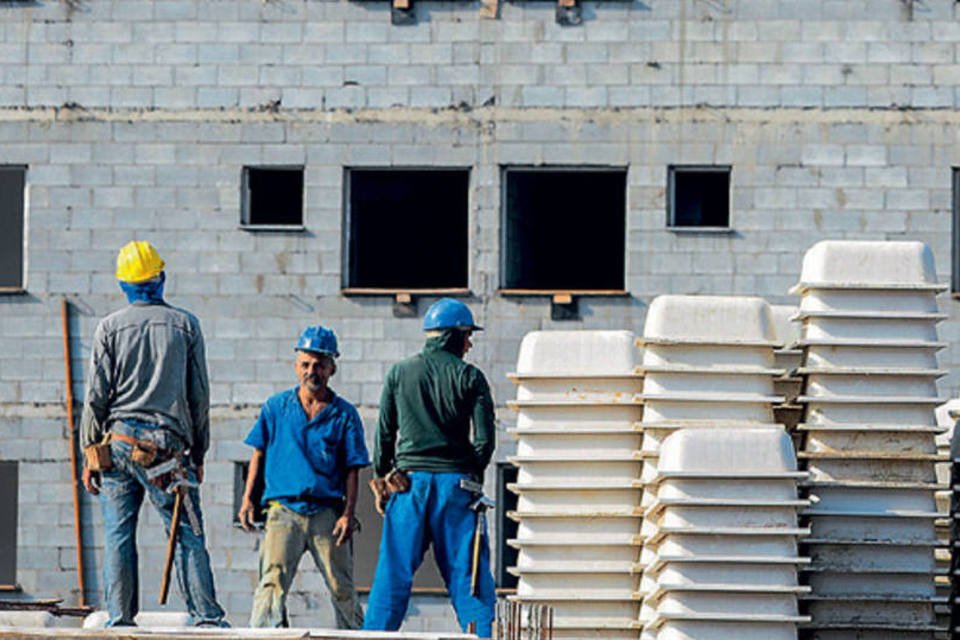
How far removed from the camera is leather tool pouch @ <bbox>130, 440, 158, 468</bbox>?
48.2 ft

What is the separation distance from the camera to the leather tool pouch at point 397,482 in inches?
600

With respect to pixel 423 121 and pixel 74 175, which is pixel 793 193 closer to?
pixel 423 121

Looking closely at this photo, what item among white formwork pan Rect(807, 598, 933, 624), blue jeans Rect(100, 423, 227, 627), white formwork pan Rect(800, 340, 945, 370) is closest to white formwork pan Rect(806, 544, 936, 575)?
white formwork pan Rect(807, 598, 933, 624)

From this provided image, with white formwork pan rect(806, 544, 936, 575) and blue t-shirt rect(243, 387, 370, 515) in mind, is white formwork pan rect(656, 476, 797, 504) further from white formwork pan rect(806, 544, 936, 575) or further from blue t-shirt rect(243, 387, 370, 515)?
blue t-shirt rect(243, 387, 370, 515)

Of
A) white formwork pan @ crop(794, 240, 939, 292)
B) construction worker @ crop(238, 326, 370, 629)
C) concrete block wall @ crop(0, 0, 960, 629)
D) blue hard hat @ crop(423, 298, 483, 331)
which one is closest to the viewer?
white formwork pan @ crop(794, 240, 939, 292)

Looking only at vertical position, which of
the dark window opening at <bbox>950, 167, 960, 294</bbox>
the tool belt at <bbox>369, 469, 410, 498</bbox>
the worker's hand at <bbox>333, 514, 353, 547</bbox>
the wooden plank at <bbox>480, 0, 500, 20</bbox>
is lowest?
the worker's hand at <bbox>333, 514, 353, 547</bbox>

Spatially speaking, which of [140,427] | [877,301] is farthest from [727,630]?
[140,427]

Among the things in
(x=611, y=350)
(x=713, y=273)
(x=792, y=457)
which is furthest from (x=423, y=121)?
(x=792, y=457)

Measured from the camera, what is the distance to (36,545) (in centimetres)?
2480

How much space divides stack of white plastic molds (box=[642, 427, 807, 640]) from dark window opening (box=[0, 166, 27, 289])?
1249 cm

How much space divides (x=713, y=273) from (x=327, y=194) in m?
3.76

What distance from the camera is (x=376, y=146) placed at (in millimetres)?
24531

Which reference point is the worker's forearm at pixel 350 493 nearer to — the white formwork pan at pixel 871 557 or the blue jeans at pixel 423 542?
the blue jeans at pixel 423 542

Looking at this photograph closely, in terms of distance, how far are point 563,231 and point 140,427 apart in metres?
10.4
